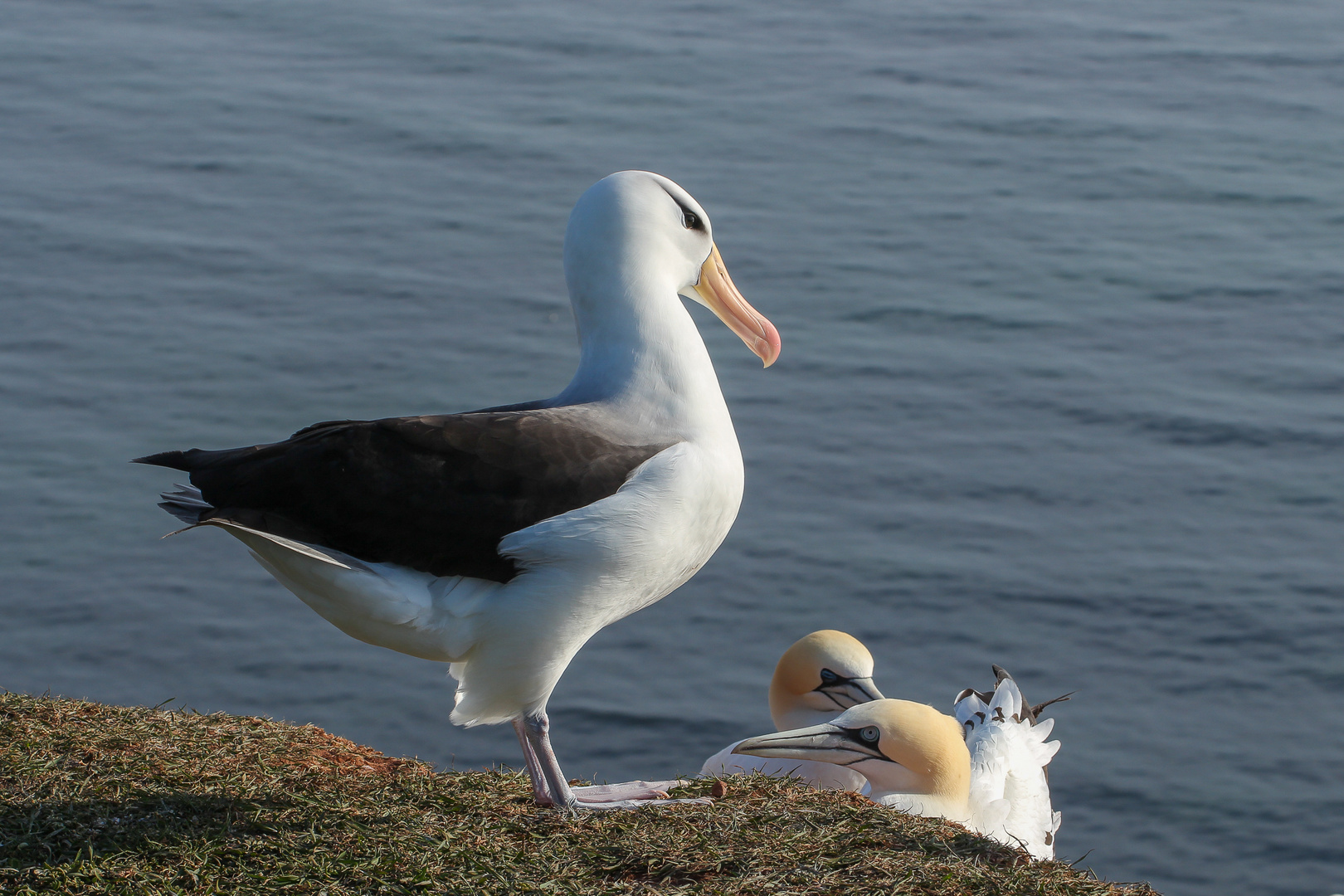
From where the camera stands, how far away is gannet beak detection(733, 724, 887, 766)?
7203 millimetres

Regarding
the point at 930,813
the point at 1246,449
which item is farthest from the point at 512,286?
the point at 930,813

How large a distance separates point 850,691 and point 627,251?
3975mm

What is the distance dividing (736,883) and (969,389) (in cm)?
901

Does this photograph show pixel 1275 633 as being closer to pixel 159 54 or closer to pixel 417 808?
pixel 417 808

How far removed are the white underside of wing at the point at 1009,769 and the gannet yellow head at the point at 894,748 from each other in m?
0.51

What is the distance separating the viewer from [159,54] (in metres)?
20.1

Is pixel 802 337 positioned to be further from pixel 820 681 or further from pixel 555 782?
pixel 555 782

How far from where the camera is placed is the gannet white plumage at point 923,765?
286 inches

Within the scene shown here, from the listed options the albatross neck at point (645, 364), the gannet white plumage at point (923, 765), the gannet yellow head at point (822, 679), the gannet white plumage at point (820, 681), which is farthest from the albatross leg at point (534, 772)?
the gannet yellow head at point (822, 679)

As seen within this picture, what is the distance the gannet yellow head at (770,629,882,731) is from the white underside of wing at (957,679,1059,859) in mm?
617

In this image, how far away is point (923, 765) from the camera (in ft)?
24.1

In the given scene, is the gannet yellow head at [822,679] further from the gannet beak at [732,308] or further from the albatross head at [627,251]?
the albatross head at [627,251]

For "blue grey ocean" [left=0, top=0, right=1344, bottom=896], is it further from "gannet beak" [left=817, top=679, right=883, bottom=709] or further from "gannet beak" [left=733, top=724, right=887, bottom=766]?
"gannet beak" [left=733, top=724, right=887, bottom=766]

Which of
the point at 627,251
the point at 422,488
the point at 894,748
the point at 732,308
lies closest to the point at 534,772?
the point at 422,488
